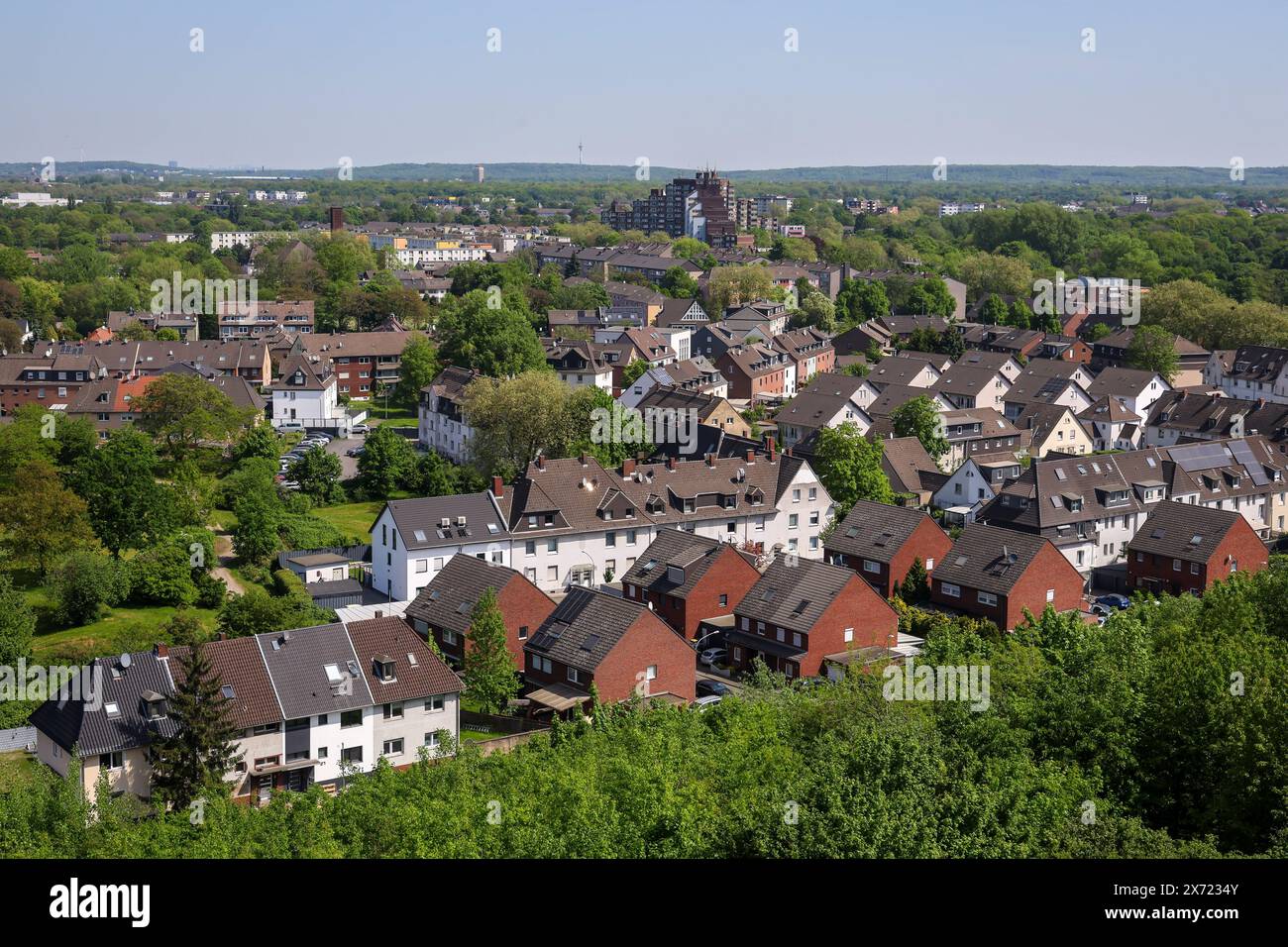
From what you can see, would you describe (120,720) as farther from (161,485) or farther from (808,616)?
(161,485)

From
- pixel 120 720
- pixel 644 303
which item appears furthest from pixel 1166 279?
pixel 120 720

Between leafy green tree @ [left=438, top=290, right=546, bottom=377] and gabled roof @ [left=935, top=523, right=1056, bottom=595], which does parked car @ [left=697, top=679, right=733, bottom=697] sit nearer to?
gabled roof @ [left=935, top=523, right=1056, bottom=595]

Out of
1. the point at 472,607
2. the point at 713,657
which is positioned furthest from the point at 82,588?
the point at 713,657

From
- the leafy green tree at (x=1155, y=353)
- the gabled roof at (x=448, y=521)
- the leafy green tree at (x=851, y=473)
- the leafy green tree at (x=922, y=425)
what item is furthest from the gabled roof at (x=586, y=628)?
the leafy green tree at (x=1155, y=353)

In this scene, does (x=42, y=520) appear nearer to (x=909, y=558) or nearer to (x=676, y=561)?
(x=676, y=561)

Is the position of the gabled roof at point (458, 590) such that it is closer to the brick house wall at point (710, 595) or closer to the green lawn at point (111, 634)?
the brick house wall at point (710, 595)
